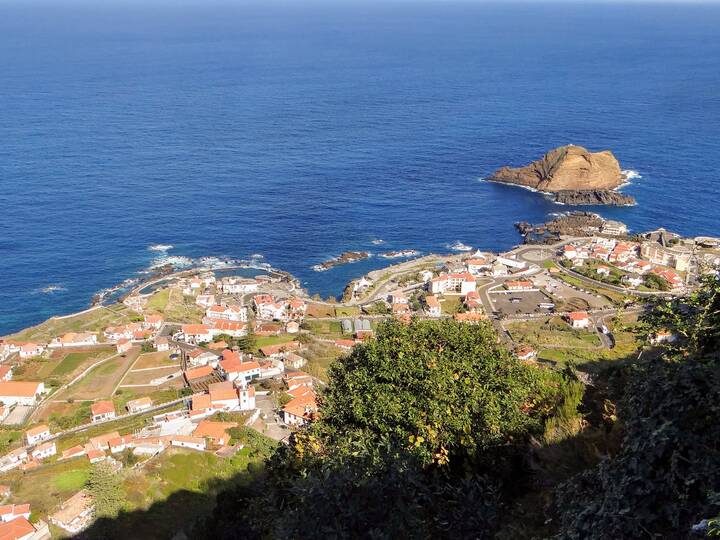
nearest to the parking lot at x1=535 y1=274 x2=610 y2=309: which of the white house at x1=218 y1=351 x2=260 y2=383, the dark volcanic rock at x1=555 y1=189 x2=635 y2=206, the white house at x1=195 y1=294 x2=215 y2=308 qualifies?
the dark volcanic rock at x1=555 y1=189 x2=635 y2=206

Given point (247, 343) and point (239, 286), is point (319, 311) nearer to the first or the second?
point (247, 343)

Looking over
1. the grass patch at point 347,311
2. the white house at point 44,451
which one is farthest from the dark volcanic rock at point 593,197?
the white house at point 44,451

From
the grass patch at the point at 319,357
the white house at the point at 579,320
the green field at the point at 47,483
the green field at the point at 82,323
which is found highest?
the green field at the point at 82,323

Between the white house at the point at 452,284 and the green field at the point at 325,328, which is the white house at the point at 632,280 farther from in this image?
the green field at the point at 325,328

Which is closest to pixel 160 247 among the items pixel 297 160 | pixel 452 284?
pixel 297 160

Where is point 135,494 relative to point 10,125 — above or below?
below

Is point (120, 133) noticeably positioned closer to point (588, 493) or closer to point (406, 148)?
point (406, 148)

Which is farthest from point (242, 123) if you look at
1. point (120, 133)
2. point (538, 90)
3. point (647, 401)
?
point (647, 401)
